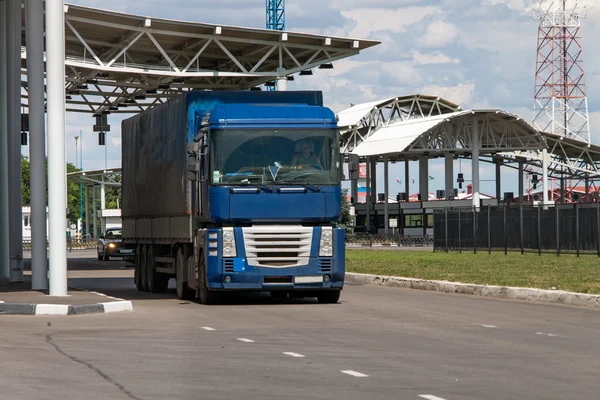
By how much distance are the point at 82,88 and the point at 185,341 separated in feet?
120

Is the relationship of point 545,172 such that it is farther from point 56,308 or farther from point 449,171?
point 56,308

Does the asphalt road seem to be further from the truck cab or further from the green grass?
the green grass

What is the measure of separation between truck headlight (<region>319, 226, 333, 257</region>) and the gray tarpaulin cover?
299cm

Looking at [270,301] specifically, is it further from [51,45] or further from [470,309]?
[51,45]

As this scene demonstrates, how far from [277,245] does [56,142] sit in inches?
171

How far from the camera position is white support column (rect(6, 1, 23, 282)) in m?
30.5

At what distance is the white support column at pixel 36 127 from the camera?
2295 centimetres

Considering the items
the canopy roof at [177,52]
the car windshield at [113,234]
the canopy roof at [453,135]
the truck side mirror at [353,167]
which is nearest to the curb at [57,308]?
the truck side mirror at [353,167]

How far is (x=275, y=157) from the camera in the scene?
68.2 ft

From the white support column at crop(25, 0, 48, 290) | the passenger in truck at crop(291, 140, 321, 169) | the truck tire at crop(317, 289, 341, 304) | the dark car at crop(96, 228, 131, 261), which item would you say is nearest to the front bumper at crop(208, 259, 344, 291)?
the truck tire at crop(317, 289, 341, 304)

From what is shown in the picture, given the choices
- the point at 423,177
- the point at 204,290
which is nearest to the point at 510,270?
the point at 204,290

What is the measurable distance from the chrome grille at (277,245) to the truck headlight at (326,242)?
23 cm

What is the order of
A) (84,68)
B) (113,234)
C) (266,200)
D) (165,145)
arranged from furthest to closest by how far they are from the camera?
(113,234) < (84,68) < (165,145) < (266,200)

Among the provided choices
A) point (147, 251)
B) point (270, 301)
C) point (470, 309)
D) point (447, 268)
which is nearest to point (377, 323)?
point (470, 309)
